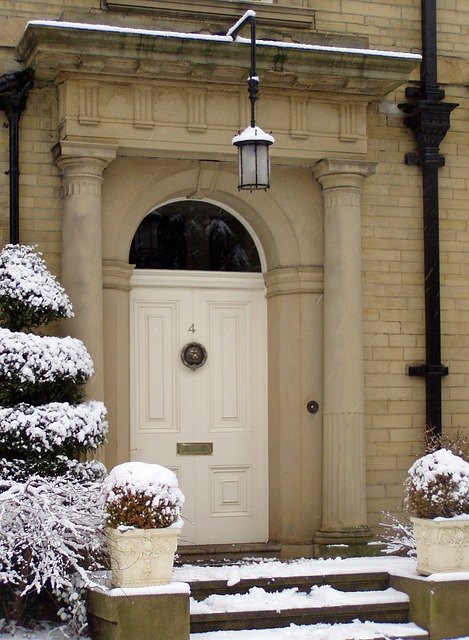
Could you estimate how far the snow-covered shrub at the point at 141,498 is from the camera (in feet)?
25.2

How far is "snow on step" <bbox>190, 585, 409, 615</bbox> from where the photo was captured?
27.5ft

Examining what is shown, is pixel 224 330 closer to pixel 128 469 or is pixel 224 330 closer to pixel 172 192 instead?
pixel 172 192

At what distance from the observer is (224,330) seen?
10.7m

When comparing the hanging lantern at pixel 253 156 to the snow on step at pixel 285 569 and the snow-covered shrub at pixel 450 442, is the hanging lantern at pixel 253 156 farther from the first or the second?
the snow on step at pixel 285 569

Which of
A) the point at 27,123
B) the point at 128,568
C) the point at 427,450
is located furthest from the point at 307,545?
the point at 27,123

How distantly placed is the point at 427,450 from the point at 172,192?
329cm

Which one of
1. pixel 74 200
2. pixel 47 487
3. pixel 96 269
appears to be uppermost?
pixel 74 200

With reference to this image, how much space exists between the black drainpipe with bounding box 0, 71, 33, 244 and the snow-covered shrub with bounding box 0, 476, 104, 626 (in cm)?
254

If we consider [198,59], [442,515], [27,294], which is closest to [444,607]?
[442,515]

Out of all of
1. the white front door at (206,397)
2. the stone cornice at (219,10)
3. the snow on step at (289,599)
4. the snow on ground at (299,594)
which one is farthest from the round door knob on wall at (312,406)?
the stone cornice at (219,10)

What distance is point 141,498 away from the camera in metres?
7.71

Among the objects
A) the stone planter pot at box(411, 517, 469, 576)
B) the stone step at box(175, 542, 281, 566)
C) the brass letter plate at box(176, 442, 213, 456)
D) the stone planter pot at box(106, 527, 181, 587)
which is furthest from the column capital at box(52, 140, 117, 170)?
the stone planter pot at box(411, 517, 469, 576)

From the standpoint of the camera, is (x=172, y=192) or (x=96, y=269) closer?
(x=96, y=269)

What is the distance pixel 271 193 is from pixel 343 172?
0.72 meters
